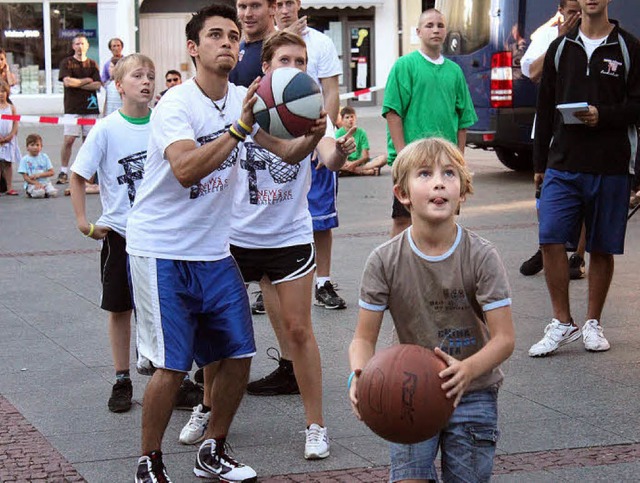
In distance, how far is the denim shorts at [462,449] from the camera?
157 inches

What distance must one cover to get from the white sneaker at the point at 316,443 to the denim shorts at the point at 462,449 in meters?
1.41

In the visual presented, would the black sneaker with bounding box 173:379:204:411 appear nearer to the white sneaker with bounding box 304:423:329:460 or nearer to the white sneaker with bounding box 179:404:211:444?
the white sneaker with bounding box 179:404:211:444

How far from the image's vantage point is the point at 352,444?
18.5 ft

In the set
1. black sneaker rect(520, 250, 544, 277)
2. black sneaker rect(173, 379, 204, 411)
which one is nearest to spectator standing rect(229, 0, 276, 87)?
black sneaker rect(173, 379, 204, 411)

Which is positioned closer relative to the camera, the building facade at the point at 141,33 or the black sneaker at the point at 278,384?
the black sneaker at the point at 278,384

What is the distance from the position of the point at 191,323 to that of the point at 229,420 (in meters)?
0.47

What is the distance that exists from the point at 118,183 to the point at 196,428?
4.63ft

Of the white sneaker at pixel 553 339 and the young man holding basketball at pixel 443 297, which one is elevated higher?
the young man holding basketball at pixel 443 297

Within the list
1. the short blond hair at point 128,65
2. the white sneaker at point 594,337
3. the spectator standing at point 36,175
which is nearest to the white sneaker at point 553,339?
the white sneaker at point 594,337

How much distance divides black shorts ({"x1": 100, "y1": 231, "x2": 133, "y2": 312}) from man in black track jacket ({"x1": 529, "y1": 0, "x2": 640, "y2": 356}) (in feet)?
7.94

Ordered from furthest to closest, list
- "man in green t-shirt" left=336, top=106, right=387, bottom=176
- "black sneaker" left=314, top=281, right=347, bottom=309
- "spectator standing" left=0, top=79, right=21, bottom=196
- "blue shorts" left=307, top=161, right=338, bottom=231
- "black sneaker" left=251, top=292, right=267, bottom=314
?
"man in green t-shirt" left=336, top=106, right=387, bottom=176 < "spectator standing" left=0, top=79, right=21, bottom=196 < "black sneaker" left=314, top=281, right=347, bottom=309 < "black sneaker" left=251, top=292, right=267, bottom=314 < "blue shorts" left=307, top=161, right=338, bottom=231

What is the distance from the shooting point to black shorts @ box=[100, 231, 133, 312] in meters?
6.43

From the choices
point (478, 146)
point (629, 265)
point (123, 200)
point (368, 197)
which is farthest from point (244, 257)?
point (478, 146)

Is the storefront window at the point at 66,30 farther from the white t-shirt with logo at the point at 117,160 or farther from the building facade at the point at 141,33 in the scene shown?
the white t-shirt with logo at the point at 117,160
